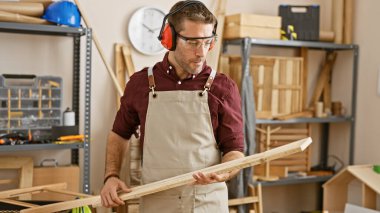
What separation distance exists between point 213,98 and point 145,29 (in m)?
1.63

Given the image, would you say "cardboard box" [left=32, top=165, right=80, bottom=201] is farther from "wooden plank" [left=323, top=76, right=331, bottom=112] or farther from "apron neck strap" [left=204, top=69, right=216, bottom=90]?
"wooden plank" [left=323, top=76, right=331, bottom=112]

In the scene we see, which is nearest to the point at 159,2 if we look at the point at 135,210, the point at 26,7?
the point at 26,7

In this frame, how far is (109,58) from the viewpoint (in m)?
3.43

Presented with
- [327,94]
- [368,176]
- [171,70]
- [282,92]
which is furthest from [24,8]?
[327,94]

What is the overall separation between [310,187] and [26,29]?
8.57 ft

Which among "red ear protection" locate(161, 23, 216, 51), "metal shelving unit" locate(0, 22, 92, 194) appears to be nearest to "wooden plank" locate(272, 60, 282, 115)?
"metal shelving unit" locate(0, 22, 92, 194)

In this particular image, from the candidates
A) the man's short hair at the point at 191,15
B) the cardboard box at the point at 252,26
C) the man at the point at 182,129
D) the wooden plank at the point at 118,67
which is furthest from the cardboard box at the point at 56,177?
the man's short hair at the point at 191,15

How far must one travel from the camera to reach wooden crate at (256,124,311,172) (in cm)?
380

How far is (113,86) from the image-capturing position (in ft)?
11.3

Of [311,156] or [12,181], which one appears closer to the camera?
[12,181]

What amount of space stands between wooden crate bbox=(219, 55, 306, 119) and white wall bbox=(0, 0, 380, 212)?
42 cm

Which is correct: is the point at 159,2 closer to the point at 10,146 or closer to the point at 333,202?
the point at 10,146

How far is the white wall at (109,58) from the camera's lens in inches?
125

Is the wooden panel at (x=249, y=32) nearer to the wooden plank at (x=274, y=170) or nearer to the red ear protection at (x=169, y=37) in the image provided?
the wooden plank at (x=274, y=170)
